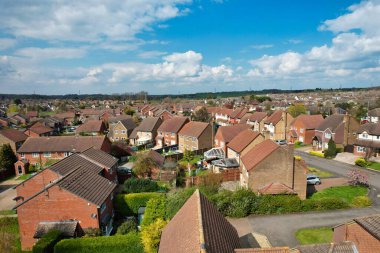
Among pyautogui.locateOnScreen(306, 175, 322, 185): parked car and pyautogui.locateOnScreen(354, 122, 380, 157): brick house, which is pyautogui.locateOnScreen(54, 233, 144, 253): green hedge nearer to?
Result: pyautogui.locateOnScreen(306, 175, 322, 185): parked car

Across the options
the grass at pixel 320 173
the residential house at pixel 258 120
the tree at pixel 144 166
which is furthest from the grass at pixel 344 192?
the residential house at pixel 258 120

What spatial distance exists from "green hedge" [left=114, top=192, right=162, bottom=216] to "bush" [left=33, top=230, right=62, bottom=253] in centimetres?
749

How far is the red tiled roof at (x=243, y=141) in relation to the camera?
38.3 meters

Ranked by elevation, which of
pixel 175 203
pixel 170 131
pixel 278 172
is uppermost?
pixel 170 131

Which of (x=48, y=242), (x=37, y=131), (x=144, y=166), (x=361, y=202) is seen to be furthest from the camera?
(x=37, y=131)

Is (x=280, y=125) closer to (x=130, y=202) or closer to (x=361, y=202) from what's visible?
(x=361, y=202)

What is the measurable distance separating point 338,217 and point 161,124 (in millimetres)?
47411

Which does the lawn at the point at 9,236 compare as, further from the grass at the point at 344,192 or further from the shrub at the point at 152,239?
the grass at the point at 344,192

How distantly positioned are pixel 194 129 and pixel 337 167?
26501 millimetres

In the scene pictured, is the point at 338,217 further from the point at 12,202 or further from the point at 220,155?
the point at 12,202

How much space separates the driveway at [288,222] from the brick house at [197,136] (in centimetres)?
2697

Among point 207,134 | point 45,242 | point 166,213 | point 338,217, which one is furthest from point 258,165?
point 207,134

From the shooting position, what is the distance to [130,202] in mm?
27641

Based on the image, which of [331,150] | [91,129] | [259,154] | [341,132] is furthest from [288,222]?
[91,129]
